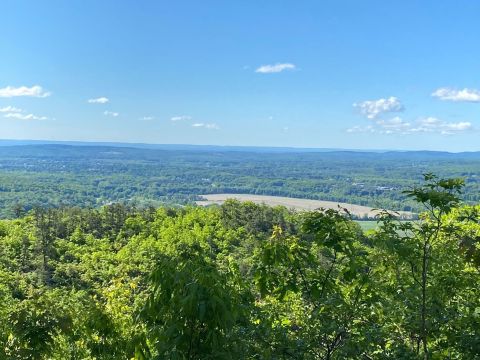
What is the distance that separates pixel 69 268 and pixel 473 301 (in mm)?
43829

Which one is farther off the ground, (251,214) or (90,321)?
(90,321)

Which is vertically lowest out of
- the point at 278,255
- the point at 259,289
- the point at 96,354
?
the point at 96,354

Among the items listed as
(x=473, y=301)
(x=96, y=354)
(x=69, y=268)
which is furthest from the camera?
(x=69, y=268)

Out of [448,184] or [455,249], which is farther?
[455,249]

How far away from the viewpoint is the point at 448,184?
4.32 m

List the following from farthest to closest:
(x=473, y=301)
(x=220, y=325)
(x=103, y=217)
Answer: (x=103, y=217), (x=473, y=301), (x=220, y=325)

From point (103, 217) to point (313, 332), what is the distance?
57766 millimetres

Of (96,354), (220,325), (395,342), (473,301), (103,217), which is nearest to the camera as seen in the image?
(220,325)

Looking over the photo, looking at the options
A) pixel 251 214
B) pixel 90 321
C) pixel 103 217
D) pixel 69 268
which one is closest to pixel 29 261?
pixel 69 268

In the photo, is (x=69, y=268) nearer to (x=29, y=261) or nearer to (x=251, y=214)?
(x=29, y=261)

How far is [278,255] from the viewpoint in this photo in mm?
4879

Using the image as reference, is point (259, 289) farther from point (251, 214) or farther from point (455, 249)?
point (251, 214)

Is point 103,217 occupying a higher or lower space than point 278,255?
lower

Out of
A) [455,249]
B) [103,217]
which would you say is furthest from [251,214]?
[455,249]
